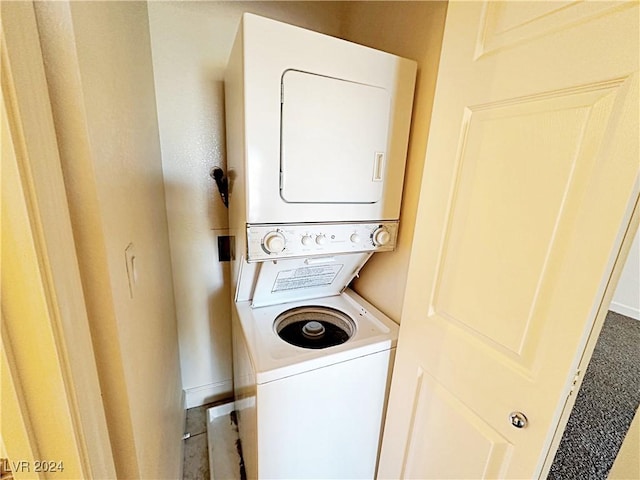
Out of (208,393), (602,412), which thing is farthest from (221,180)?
(602,412)

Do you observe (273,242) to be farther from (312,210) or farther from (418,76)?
(418,76)

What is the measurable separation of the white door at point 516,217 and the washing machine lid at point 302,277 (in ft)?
1.70

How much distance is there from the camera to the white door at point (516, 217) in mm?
664

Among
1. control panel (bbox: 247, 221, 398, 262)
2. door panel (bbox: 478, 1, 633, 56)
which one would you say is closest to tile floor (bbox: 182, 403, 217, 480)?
control panel (bbox: 247, 221, 398, 262)

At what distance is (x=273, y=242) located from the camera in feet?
4.08

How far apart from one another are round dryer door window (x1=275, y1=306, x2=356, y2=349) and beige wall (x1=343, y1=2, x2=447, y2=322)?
0.29 metres

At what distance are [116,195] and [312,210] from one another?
75 cm

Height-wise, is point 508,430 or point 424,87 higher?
point 424,87

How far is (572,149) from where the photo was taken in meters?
0.72

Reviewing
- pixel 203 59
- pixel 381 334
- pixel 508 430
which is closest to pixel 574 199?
pixel 508 430

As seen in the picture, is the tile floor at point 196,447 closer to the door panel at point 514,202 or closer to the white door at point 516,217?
the white door at point 516,217

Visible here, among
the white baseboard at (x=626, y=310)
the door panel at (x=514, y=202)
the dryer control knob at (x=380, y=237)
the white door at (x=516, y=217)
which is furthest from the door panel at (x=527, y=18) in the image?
the white baseboard at (x=626, y=310)

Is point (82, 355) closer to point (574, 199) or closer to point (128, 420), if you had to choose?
point (128, 420)

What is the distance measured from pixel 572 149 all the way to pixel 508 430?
89 cm
